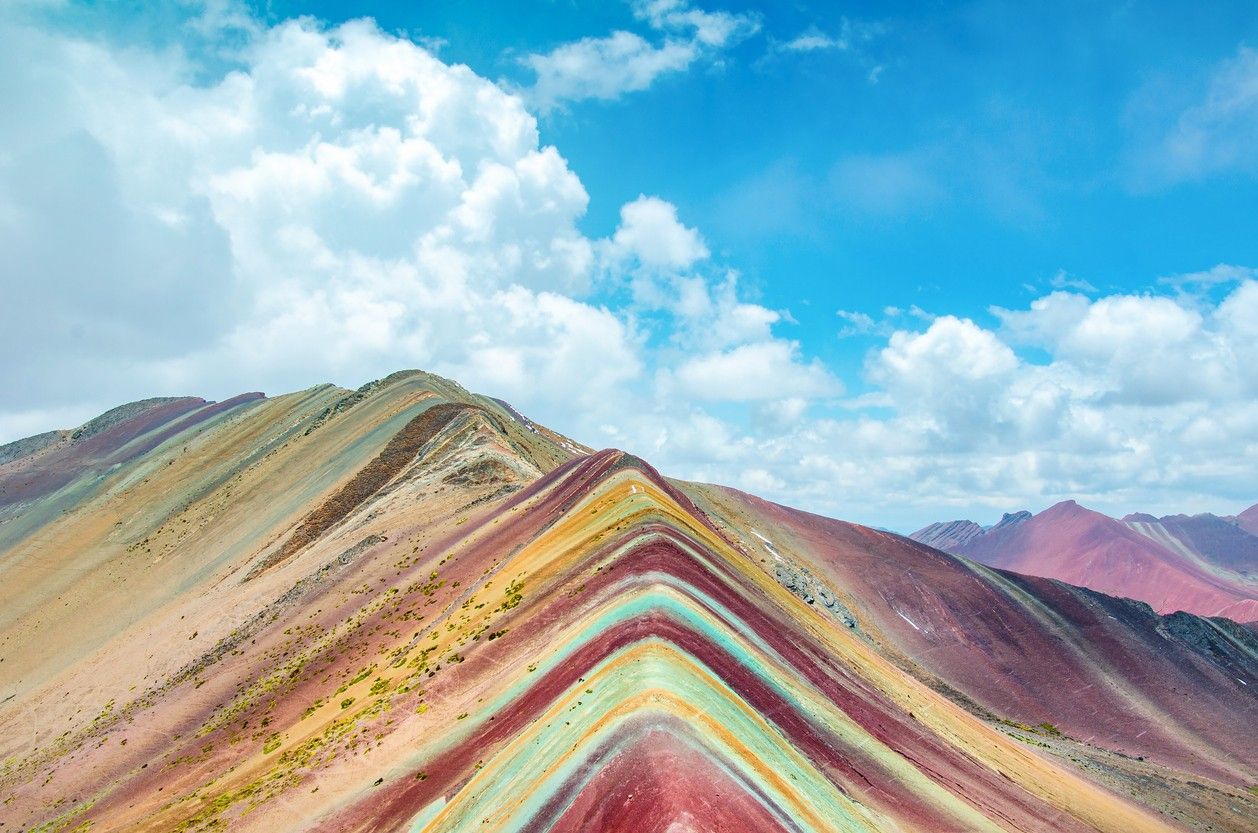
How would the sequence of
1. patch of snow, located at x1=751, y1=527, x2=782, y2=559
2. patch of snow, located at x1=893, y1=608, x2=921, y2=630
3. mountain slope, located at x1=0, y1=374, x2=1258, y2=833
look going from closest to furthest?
1. mountain slope, located at x1=0, y1=374, x2=1258, y2=833
2. patch of snow, located at x1=751, y1=527, x2=782, y2=559
3. patch of snow, located at x1=893, y1=608, x2=921, y2=630

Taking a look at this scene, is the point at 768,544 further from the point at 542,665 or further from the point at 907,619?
the point at 542,665

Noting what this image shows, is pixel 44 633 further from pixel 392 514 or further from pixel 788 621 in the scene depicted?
pixel 788 621

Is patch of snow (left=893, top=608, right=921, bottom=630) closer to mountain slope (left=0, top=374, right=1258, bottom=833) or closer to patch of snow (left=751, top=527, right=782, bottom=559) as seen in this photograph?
mountain slope (left=0, top=374, right=1258, bottom=833)

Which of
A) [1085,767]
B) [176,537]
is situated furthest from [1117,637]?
[176,537]

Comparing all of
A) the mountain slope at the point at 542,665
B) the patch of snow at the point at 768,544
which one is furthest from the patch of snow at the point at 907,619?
the patch of snow at the point at 768,544

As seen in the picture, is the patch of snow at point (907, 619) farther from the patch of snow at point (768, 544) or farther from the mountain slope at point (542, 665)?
the patch of snow at point (768, 544)

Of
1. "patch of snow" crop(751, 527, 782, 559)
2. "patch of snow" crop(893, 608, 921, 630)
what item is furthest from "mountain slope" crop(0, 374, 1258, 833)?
"patch of snow" crop(751, 527, 782, 559)

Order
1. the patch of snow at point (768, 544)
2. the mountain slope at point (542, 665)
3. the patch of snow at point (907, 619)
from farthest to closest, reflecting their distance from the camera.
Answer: the patch of snow at point (907, 619) < the patch of snow at point (768, 544) < the mountain slope at point (542, 665)

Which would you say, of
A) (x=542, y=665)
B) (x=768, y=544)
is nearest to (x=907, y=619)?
(x=768, y=544)

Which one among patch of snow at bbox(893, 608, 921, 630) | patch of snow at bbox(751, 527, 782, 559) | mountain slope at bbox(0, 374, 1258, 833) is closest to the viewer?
mountain slope at bbox(0, 374, 1258, 833)
